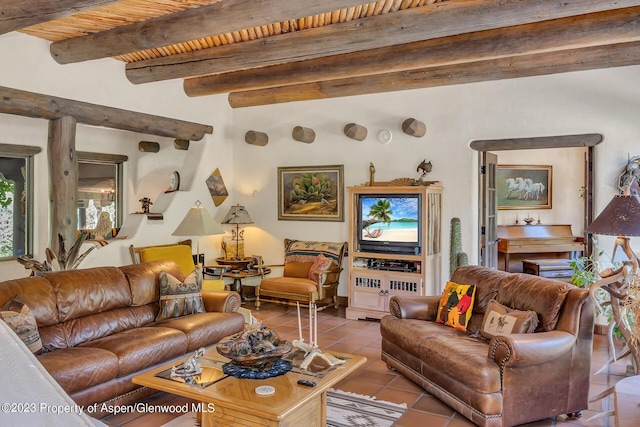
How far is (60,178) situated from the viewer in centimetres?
536

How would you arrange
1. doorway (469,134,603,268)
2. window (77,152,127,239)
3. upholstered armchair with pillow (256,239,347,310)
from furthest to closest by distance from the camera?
window (77,152,127,239) → upholstered armchair with pillow (256,239,347,310) → doorway (469,134,603,268)

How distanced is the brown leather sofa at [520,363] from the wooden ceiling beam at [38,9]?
10.9ft

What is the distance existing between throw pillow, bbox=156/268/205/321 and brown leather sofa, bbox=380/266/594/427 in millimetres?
2047

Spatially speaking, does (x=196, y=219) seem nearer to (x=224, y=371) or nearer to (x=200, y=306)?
(x=200, y=306)

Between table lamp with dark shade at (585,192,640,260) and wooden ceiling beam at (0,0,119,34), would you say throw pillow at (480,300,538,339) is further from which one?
wooden ceiling beam at (0,0,119,34)

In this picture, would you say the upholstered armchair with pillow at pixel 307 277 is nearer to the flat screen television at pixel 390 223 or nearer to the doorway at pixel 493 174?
the flat screen television at pixel 390 223

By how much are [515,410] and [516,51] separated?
10.3 feet

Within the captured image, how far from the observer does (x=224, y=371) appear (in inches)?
119

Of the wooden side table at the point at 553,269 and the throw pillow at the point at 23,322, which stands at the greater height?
the throw pillow at the point at 23,322

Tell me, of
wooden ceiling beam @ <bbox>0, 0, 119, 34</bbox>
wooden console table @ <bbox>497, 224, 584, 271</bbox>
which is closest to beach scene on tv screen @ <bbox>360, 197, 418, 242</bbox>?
wooden console table @ <bbox>497, 224, 584, 271</bbox>

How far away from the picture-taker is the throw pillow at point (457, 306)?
4109mm

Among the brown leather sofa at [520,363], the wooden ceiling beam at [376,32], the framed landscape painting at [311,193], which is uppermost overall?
the wooden ceiling beam at [376,32]

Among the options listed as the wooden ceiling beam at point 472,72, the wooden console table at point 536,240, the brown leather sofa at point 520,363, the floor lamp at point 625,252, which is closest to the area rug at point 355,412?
the brown leather sofa at point 520,363

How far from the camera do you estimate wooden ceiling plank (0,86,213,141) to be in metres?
4.87
